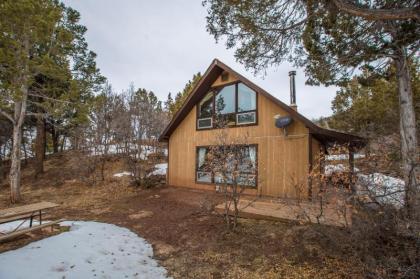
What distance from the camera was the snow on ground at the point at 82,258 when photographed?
3320 mm

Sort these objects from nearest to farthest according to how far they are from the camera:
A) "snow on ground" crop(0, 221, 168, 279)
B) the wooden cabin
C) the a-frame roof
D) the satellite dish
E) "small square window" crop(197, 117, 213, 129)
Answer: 1. "snow on ground" crop(0, 221, 168, 279)
2. the a-frame roof
3. the satellite dish
4. the wooden cabin
5. "small square window" crop(197, 117, 213, 129)

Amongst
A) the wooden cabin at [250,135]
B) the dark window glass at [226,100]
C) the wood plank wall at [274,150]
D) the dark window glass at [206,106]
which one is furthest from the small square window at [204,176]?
the dark window glass at [226,100]

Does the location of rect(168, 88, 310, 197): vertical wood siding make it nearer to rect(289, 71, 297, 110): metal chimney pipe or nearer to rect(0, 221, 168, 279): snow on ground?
rect(289, 71, 297, 110): metal chimney pipe

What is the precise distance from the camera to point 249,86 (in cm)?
920

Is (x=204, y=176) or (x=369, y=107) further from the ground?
(x=369, y=107)

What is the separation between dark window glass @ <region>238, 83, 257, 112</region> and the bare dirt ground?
410 cm

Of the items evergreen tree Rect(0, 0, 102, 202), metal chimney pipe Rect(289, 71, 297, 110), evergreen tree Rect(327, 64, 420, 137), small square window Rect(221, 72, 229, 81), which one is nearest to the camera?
evergreen tree Rect(0, 0, 102, 202)

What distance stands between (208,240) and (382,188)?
137 inches

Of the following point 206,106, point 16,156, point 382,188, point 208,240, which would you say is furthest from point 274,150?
point 16,156

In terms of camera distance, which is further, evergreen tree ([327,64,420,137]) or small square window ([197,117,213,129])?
evergreen tree ([327,64,420,137])

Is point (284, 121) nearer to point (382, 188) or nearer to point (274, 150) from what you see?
point (274, 150)

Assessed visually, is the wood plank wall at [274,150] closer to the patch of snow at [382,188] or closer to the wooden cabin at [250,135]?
the wooden cabin at [250,135]

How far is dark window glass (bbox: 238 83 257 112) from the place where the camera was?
376 inches

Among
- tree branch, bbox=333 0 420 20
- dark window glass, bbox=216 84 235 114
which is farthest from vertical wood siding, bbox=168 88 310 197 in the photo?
tree branch, bbox=333 0 420 20
